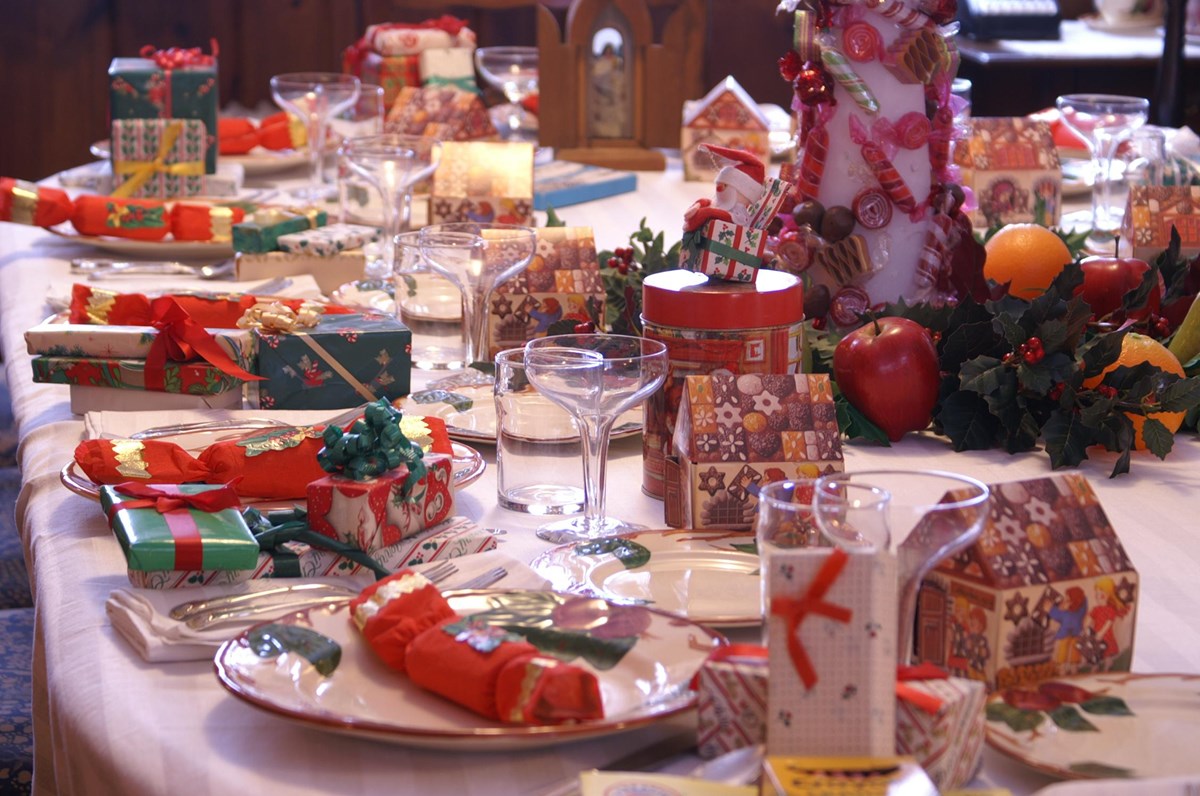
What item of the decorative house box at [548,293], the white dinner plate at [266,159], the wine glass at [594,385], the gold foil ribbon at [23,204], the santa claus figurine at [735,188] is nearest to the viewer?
the wine glass at [594,385]

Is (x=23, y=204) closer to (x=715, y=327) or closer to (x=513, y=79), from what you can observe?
(x=513, y=79)

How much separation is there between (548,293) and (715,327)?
1.55 ft

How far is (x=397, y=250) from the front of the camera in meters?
1.75

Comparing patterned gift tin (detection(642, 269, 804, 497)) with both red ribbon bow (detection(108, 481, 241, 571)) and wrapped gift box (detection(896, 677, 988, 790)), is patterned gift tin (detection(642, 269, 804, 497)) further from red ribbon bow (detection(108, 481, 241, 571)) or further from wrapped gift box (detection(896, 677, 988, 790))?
wrapped gift box (detection(896, 677, 988, 790))

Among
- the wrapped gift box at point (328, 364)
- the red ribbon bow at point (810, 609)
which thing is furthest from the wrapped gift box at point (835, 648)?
the wrapped gift box at point (328, 364)

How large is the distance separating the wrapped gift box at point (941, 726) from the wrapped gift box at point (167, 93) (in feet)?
6.31

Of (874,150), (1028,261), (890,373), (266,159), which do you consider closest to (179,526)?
(890,373)

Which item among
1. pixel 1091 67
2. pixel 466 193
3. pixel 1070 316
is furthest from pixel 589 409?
pixel 1091 67

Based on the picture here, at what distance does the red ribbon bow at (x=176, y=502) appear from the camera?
39.6 inches

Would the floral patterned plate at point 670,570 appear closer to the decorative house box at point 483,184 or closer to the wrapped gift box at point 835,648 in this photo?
the wrapped gift box at point 835,648

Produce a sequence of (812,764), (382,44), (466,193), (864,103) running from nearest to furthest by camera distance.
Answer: (812,764) < (864,103) < (466,193) < (382,44)

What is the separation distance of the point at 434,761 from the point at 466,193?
1339 mm

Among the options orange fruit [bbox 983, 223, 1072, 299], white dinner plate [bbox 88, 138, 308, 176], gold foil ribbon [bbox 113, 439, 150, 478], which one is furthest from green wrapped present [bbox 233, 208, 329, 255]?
orange fruit [bbox 983, 223, 1072, 299]

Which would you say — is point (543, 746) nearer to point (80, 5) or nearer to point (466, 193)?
point (466, 193)
